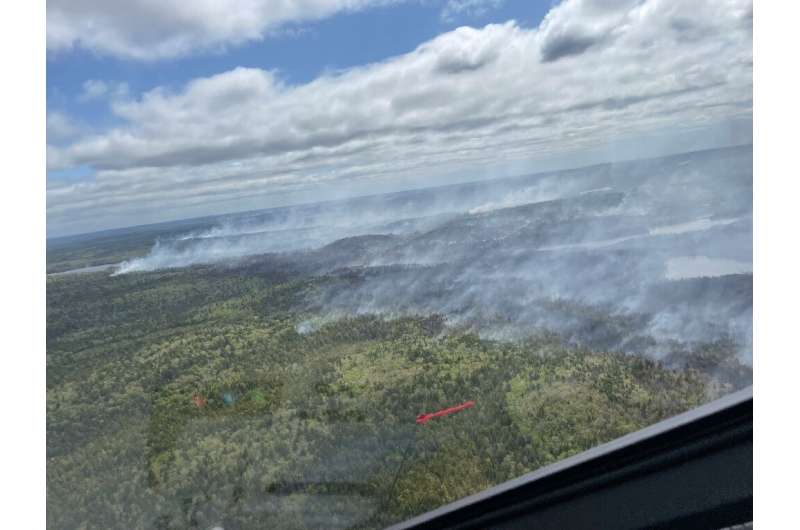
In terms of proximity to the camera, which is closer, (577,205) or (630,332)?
(630,332)

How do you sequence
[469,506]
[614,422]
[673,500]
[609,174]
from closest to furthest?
[673,500]
[469,506]
[614,422]
[609,174]

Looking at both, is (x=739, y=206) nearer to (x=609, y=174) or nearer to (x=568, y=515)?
(x=609, y=174)

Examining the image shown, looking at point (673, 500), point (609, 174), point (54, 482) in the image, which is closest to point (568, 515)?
point (673, 500)

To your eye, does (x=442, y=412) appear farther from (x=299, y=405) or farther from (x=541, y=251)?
(x=541, y=251)

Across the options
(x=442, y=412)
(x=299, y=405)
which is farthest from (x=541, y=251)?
(x=299, y=405)

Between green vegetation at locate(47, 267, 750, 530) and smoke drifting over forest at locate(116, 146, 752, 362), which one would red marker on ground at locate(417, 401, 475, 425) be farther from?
smoke drifting over forest at locate(116, 146, 752, 362)

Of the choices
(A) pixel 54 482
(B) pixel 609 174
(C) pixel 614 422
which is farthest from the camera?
(B) pixel 609 174

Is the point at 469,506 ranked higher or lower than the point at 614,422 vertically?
lower
